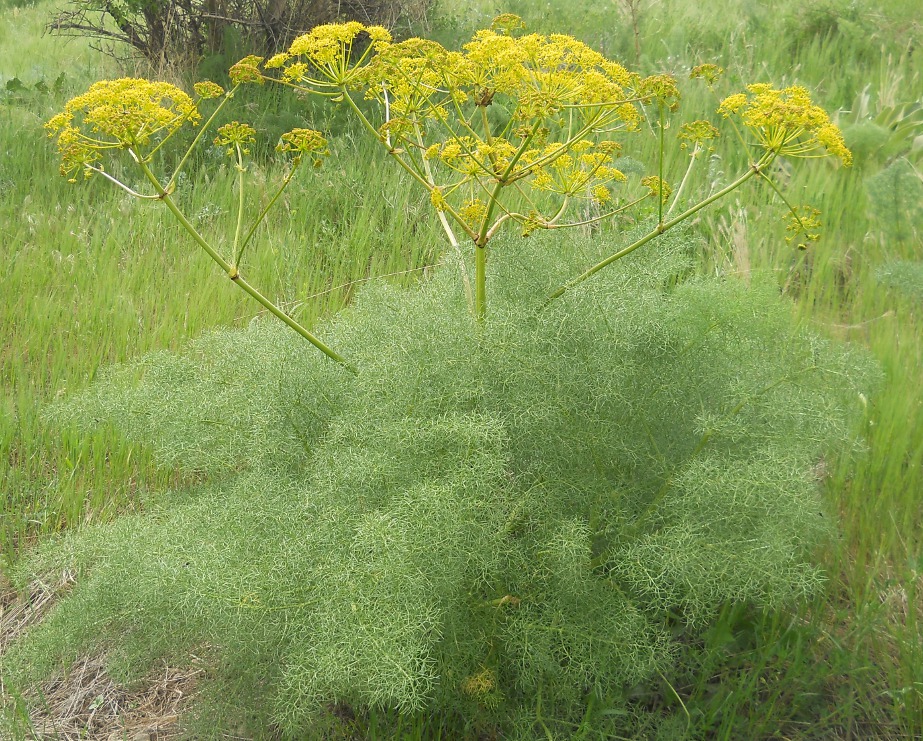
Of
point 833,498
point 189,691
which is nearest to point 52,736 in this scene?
point 189,691

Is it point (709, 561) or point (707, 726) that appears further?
point (707, 726)

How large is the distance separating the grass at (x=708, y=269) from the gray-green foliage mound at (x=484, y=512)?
23cm

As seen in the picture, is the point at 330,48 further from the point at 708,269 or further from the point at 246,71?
the point at 708,269

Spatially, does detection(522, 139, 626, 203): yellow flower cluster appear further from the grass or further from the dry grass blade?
the dry grass blade

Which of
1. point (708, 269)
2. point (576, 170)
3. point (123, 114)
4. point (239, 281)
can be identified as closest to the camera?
point (123, 114)

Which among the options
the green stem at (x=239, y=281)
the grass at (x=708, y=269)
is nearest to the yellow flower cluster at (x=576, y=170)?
the green stem at (x=239, y=281)

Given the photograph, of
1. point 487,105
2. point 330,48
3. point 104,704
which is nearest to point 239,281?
point 330,48

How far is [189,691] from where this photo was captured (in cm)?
219

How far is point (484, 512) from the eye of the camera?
5.51 feet

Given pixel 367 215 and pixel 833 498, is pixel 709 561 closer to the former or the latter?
pixel 833 498

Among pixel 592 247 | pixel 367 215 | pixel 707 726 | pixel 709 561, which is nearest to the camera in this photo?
pixel 709 561

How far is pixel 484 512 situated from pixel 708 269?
1.90 metres

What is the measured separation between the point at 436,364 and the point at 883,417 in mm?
1434

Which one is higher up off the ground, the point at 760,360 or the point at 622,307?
the point at 622,307
